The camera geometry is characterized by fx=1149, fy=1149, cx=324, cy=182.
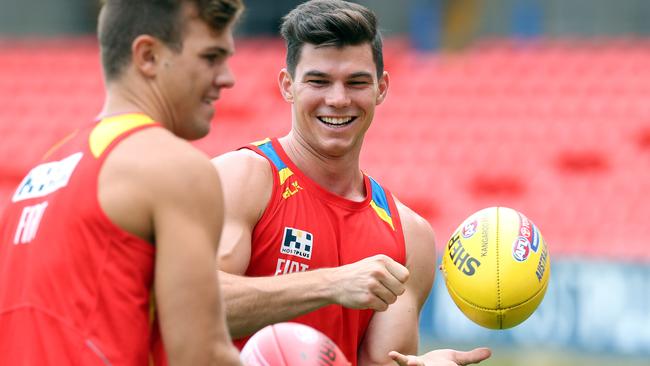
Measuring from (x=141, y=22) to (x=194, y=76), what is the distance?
21 cm

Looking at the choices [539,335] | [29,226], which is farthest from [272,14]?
[29,226]

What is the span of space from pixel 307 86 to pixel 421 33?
1312cm

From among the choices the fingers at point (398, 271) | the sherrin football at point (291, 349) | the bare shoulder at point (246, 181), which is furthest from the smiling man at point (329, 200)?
the fingers at point (398, 271)

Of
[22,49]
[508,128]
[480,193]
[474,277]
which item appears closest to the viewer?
[474,277]

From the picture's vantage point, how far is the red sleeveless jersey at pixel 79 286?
10.1 feet

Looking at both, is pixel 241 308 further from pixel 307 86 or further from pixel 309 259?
pixel 307 86

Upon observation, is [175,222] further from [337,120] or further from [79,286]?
[337,120]

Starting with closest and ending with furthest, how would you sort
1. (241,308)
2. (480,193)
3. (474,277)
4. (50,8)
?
(241,308) < (474,277) < (480,193) < (50,8)

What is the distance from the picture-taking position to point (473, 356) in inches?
181

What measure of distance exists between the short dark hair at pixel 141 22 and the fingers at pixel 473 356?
193cm

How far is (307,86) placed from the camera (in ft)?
16.0

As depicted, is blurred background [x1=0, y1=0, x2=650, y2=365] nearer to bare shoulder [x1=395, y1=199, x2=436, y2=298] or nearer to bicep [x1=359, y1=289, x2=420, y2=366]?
bare shoulder [x1=395, y1=199, x2=436, y2=298]

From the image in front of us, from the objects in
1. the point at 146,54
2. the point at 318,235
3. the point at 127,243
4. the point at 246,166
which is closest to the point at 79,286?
the point at 127,243

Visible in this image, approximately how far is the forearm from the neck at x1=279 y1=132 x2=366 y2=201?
75 centimetres
